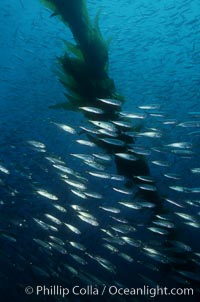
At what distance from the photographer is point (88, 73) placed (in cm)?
530

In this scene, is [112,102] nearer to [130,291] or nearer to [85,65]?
[85,65]

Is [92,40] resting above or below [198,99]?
above

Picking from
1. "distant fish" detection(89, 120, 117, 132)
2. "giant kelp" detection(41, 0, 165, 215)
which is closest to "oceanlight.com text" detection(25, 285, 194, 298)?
"giant kelp" detection(41, 0, 165, 215)

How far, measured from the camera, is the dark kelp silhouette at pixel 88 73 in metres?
5.09

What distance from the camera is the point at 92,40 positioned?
513 cm

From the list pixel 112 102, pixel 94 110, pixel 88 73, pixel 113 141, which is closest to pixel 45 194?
pixel 113 141

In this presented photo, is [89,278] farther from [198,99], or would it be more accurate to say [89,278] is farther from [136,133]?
[198,99]

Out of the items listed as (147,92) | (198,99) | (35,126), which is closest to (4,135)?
(35,126)

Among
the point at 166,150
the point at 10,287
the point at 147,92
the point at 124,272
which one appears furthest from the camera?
the point at 124,272

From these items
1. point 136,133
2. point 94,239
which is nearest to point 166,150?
point 136,133

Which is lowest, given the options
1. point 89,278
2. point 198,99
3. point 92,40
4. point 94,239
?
point 94,239

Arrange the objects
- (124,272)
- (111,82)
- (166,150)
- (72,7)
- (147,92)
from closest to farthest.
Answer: (72,7) → (111,82) → (166,150) → (147,92) → (124,272)

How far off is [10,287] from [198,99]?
1746 centimetres

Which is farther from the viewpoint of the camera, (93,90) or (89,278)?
(89,278)
